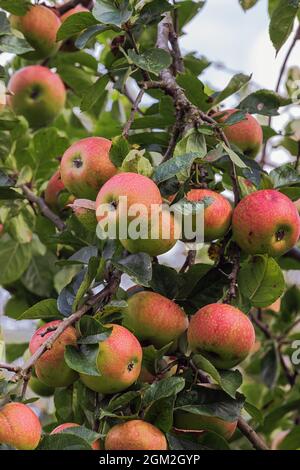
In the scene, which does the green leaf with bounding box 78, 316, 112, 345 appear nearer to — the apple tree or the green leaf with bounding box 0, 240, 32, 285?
the apple tree

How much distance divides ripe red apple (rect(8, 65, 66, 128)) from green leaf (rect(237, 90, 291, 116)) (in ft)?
2.33

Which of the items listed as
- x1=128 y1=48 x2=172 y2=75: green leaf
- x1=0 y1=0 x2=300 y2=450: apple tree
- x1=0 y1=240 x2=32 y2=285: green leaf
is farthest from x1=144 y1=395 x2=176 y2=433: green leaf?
x1=0 y1=240 x2=32 y2=285: green leaf

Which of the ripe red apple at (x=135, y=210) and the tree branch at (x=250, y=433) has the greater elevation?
the ripe red apple at (x=135, y=210)

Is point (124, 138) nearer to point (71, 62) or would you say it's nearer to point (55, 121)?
point (71, 62)

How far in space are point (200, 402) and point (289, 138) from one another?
35.0 inches

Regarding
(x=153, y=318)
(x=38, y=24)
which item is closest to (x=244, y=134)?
(x=153, y=318)

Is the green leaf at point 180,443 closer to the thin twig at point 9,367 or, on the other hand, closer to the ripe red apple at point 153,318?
the ripe red apple at point 153,318

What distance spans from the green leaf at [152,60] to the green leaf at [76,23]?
4.2 inches

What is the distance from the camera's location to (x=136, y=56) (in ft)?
4.60

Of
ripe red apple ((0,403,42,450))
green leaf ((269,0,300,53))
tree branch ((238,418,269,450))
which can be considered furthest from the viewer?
green leaf ((269,0,300,53))

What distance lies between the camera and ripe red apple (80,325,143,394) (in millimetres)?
1127

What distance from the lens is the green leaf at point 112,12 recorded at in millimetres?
1361

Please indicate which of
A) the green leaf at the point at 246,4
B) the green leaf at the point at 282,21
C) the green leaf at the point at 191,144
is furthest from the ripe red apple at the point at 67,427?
the green leaf at the point at 246,4

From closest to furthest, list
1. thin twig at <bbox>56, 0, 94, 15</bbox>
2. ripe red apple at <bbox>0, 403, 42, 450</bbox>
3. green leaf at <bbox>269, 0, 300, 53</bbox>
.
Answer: ripe red apple at <bbox>0, 403, 42, 450</bbox> < green leaf at <bbox>269, 0, 300, 53</bbox> < thin twig at <bbox>56, 0, 94, 15</bbox>
